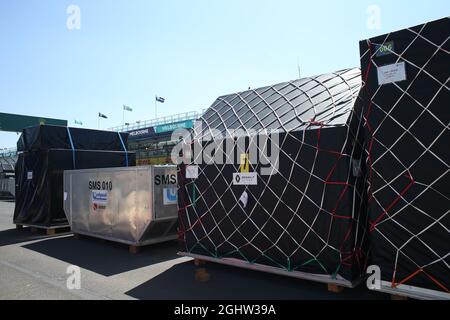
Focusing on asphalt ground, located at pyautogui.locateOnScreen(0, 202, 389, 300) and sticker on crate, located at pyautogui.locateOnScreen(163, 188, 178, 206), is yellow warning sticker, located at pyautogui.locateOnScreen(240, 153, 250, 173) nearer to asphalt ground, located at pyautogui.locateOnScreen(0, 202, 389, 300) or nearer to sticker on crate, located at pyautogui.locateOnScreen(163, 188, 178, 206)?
asphalt ground, located at pyautogui.locateOnScreen(0, 202, 389, 300)

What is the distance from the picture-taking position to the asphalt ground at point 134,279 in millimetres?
4109

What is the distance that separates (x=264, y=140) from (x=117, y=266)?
2.98 metres

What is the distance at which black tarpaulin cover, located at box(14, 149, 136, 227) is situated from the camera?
876cm

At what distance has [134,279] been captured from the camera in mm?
4805

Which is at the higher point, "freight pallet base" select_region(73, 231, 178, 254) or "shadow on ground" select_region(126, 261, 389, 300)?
"freight pallet base" select_region(73, 231, 178, 254)

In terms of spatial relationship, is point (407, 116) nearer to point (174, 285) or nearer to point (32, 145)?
point (174, 285)

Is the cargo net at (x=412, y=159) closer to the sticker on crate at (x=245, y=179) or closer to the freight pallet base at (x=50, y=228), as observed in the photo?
the sticker on crate at (x=245, y=179)

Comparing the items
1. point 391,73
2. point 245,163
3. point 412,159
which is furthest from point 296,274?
point 391,73

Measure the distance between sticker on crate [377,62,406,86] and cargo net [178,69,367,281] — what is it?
51 centimetres

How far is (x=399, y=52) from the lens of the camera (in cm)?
354

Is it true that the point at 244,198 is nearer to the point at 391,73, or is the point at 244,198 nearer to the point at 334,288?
the point at 334,288

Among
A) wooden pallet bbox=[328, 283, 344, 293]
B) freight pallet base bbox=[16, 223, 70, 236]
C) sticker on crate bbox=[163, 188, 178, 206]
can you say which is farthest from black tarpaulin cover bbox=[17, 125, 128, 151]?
wooden pallet bbox=[328, 283, 344, 293]

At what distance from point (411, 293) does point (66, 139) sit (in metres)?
8.43
